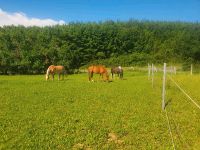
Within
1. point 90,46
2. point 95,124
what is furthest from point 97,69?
point 90,46

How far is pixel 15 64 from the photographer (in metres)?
77.3

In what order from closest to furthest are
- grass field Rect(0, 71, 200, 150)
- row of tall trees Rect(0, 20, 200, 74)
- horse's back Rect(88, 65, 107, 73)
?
grass field Rect(0, 71, 200, 150), horse's back Rect(88, 65, 107, 73), row of tall trees Rect(0, 20, 200, 74)

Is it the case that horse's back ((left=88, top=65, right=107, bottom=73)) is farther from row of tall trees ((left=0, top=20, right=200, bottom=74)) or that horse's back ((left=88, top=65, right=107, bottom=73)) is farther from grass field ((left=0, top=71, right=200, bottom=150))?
row of tall trees ((left=0, top=20, right=200, bottom=74))

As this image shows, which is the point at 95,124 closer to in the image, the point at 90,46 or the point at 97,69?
the point at 97,69

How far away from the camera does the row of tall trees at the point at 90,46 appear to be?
81688mm

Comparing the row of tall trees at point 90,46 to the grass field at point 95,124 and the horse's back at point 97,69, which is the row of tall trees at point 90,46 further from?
the grass field at point 95,124

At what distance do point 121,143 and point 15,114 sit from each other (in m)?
6.07

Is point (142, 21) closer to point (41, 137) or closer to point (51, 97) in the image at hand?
point (51, 97)

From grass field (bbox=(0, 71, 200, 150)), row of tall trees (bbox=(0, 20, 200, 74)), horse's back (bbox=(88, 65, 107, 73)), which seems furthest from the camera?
row of tall trees (bbox=(0, 20, 200, 74))

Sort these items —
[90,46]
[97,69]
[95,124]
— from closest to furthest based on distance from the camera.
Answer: [95,124], [97,69], [90,46]

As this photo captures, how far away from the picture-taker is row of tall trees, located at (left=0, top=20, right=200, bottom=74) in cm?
8169

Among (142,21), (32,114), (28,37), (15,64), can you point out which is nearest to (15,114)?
(32,114)

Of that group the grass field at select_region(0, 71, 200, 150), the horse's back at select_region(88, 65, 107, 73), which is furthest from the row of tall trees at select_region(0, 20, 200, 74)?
the grass field at select_region(0, 71, 200, 150)

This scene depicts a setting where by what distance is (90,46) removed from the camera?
342 ft
